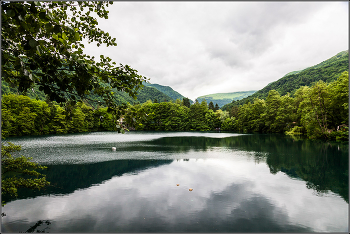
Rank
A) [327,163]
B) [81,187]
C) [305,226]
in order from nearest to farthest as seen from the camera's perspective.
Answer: [305,226], [81,187], [327,163]

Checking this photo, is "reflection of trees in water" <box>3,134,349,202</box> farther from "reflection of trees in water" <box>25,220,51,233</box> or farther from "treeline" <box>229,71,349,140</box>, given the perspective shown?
"treeline" <box>229,71,349,140</box>

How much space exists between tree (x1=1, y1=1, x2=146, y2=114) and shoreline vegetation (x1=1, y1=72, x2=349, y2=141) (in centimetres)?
34

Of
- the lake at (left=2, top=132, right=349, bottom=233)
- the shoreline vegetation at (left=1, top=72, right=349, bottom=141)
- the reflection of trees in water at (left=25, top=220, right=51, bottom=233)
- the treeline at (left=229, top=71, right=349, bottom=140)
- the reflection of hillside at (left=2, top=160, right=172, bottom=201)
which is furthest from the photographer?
the treeline at (left=229, top=71, right=349, bottom=140)

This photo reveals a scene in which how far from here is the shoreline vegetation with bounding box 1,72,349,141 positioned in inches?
131

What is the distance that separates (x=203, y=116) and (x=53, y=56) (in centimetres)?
7982

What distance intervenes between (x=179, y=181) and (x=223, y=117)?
2781 inches

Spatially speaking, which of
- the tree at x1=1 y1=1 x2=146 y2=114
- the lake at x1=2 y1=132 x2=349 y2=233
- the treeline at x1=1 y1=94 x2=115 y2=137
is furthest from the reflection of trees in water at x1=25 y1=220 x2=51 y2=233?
the treeline at x1=1 y1=94 x2=115 y2=137

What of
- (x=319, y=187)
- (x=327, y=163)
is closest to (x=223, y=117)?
(x=327, y=163)

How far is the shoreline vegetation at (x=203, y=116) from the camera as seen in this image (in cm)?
332

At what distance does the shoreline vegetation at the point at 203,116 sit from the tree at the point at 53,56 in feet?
1.11

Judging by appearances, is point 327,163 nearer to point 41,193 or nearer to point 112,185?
point 112,185

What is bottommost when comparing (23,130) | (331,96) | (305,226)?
(305,226)

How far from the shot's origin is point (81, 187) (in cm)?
1063

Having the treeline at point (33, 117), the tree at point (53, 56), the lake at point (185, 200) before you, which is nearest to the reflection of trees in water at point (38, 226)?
the lake at point (185, 200)
